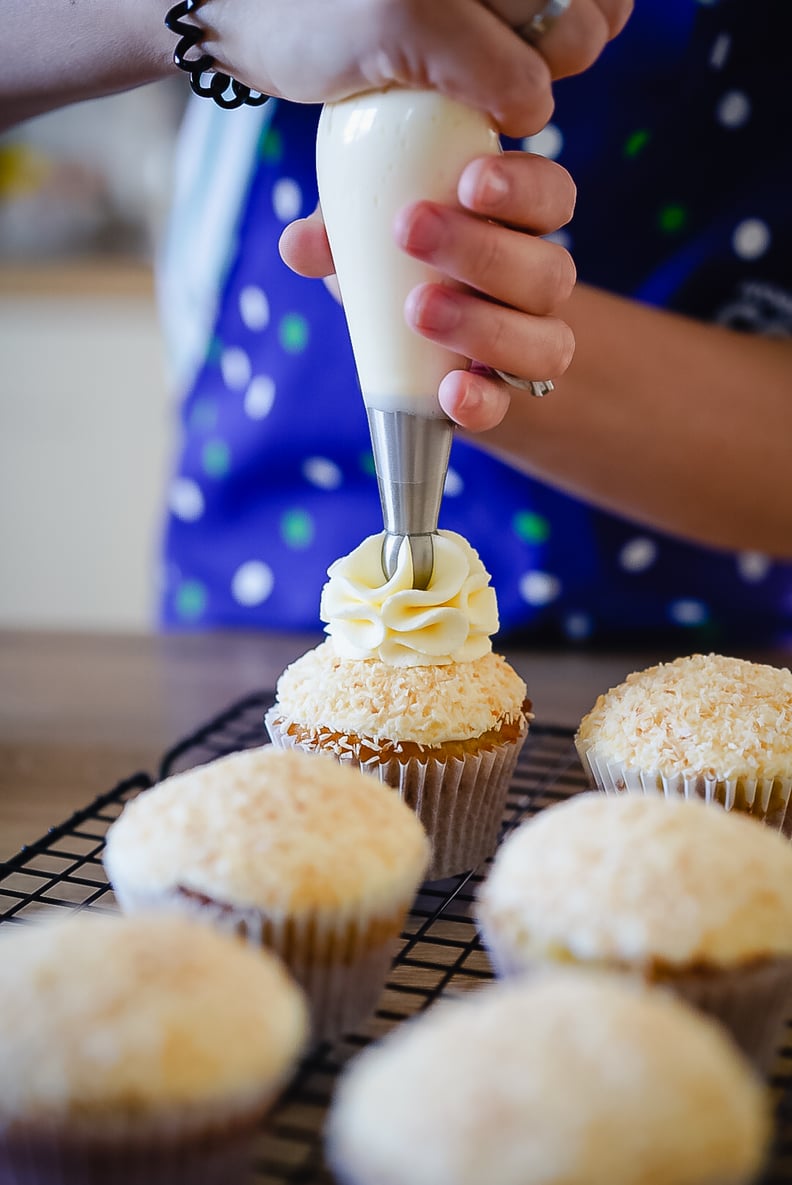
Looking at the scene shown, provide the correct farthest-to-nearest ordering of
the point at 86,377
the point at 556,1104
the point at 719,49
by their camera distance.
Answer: the point at 86,377 → the point at 719,49 → the point at 556,1104

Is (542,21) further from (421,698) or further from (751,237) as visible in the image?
(751,237)

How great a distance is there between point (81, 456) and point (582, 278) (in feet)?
8.10

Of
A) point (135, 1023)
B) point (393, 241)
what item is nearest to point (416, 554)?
point (393, 241)

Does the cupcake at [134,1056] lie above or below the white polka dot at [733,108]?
below

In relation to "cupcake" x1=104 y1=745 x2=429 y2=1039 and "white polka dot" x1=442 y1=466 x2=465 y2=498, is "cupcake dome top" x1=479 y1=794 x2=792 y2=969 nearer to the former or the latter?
"cupcake" x1=104 y1=745 x2=429 y2=1039

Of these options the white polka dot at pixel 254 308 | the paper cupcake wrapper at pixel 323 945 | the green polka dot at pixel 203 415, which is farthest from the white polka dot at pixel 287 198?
the paper cupcake wrapper at pixel 323 945

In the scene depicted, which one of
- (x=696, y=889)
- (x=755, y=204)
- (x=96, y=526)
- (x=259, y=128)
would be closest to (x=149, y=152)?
(x=96, y=526)

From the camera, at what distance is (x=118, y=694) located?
1.67 meters

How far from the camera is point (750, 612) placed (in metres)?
1.92

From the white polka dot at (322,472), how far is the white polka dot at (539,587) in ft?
1.07

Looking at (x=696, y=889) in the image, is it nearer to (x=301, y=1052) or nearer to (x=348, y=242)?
(x=301, y=1052)

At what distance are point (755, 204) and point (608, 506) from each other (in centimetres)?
47

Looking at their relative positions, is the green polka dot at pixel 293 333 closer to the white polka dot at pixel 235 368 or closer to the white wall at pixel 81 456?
the white polka dot at pixel 235 368

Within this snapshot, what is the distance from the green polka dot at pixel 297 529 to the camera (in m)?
1.88
